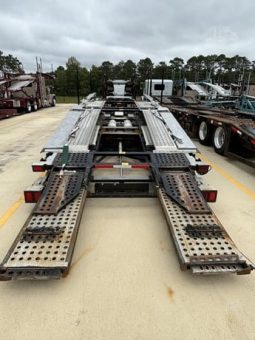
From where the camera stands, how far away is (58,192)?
11.9 ft

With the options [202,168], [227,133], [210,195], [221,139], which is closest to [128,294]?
[210,195]

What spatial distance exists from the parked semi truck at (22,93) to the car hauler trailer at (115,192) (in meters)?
12.6

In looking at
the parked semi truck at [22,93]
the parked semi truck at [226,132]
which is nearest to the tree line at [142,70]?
the parked semi truck at [22,93]

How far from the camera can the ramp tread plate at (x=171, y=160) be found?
14.0ft

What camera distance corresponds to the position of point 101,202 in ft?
14.4

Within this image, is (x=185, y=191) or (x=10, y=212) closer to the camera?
(x=185, y=191)

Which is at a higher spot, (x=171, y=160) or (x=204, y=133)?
(x=171, y=160)

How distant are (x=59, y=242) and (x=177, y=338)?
143cm

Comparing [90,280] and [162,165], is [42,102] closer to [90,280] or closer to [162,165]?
[162,165]

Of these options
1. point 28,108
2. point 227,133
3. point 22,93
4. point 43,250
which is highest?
point 22,93

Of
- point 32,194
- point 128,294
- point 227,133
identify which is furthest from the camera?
point 227,133

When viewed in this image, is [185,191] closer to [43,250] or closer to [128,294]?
[128,294]

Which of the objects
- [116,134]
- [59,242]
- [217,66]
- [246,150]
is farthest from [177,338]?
[217,66]

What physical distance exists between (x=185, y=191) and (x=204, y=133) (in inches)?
224
